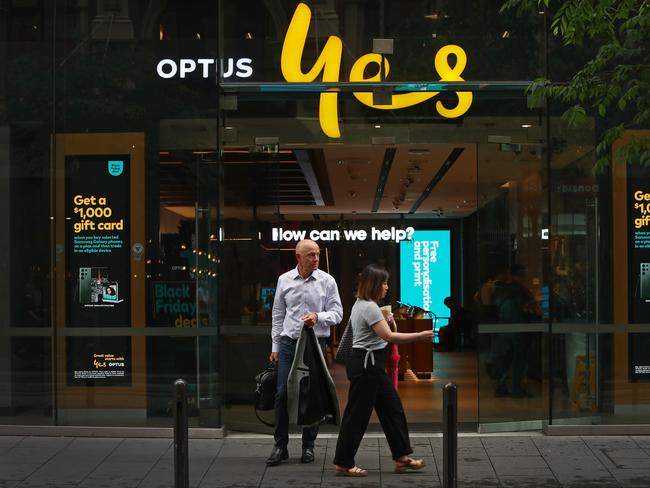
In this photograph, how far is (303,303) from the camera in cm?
917

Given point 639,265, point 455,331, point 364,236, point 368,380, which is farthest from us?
point 455,331

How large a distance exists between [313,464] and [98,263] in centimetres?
312

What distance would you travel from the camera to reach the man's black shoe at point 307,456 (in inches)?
364

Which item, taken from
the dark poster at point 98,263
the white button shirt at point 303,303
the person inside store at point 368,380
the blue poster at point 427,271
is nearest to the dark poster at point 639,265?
the person inside store at point 368,380

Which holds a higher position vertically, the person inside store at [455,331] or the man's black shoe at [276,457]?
the person inside store at [455,331]

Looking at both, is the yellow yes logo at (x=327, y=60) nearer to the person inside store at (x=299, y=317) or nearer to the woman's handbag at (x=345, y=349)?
the person inside store at (x=299, y=317)

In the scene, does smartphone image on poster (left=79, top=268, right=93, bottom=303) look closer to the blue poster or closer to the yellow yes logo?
the yellow yes logo

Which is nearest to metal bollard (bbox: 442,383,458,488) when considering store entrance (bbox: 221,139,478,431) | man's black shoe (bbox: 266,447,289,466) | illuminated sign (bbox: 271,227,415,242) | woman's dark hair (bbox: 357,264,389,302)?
woman's dark hair (bbox: 357,264,389,302)

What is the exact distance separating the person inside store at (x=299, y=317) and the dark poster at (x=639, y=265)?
10.7 feet

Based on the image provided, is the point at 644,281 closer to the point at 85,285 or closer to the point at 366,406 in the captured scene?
the point at 366,406

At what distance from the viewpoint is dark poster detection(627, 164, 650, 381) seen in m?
10.7

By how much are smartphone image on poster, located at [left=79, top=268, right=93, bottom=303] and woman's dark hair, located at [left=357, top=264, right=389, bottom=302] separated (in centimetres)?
338

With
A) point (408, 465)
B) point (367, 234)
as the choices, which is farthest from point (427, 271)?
point (408, 465)

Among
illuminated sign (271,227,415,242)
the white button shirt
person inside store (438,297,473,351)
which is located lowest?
person inside store (438,297,473,351)
